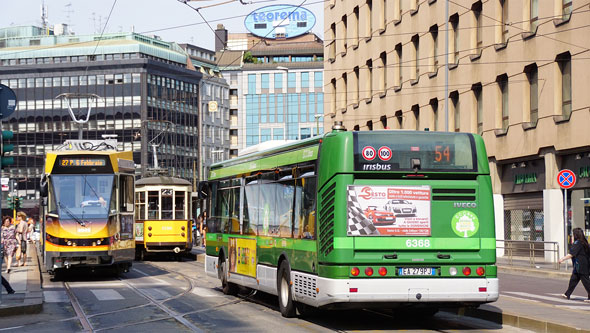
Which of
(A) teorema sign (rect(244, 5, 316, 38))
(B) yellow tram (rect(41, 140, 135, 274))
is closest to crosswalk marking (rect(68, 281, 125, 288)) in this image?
(B) yellow tram (rect(41, 140, 135, 274))

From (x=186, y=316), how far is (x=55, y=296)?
6.42 meters

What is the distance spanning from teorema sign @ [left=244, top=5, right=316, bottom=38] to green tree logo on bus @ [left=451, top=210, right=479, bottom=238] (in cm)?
9736

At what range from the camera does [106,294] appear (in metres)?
22.8

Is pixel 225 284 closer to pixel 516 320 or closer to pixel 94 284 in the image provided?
pixel 94 284

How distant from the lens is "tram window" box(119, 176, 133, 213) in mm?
26734

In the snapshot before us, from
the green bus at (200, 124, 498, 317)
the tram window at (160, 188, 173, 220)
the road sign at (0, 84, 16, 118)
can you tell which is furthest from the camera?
the tram window at (160, 188, 173, 220)

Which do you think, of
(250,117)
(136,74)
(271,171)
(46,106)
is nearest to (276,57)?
(250,117)

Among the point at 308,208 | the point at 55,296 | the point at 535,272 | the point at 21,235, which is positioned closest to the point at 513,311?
the point at 308,208

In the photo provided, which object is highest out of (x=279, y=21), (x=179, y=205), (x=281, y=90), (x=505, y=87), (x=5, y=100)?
(x=279, y=21)

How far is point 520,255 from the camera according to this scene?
33875mm

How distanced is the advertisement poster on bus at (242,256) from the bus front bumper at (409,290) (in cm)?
473

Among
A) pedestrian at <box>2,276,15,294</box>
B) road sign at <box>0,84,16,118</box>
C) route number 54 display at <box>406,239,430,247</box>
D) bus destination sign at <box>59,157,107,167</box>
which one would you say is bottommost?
pedestrian at <box>2,276,15,294</box>

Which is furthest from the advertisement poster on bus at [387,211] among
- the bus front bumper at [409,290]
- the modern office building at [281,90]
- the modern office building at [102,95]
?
the modern office building at [281,90]

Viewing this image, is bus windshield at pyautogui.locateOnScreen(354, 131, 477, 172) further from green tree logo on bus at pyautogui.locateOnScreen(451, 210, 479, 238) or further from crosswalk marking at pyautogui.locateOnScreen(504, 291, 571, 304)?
crosswalk marking at pyautogui.locateOnScreen(504, 291, 571, 304)
